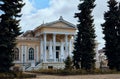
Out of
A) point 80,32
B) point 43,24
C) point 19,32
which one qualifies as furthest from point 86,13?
point 43,24

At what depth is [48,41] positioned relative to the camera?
6725 centimetres

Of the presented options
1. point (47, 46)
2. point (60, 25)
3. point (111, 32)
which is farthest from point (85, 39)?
point (47, 46)

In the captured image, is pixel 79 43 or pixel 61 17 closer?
pixel 79 43

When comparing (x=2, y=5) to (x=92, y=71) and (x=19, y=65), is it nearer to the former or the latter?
→ (x=92, y=71)

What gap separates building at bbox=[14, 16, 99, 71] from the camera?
6400 centimetres

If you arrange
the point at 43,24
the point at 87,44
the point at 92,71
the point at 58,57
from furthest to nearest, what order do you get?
the point at 58,57
the point at 43,24
the point at 87,44
the point at 92,71

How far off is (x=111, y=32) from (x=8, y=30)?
57.5ft

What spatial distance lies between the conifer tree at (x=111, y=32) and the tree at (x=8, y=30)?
1590 centimetres

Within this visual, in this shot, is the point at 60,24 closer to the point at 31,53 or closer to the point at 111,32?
the point at 31,53

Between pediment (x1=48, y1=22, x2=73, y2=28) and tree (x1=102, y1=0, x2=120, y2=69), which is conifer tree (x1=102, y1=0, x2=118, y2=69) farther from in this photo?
pediment (x1=48, y1=22, x2=73, y2=28)

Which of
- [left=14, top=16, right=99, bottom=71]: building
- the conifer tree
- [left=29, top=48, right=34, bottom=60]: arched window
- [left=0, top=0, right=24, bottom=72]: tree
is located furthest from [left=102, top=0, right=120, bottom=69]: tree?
[left=29, top=48, right=34, bottom=60]: arched window

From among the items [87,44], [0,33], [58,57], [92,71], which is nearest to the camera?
[0,33]

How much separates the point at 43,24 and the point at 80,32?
2320cm

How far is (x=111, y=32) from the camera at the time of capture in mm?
43156
